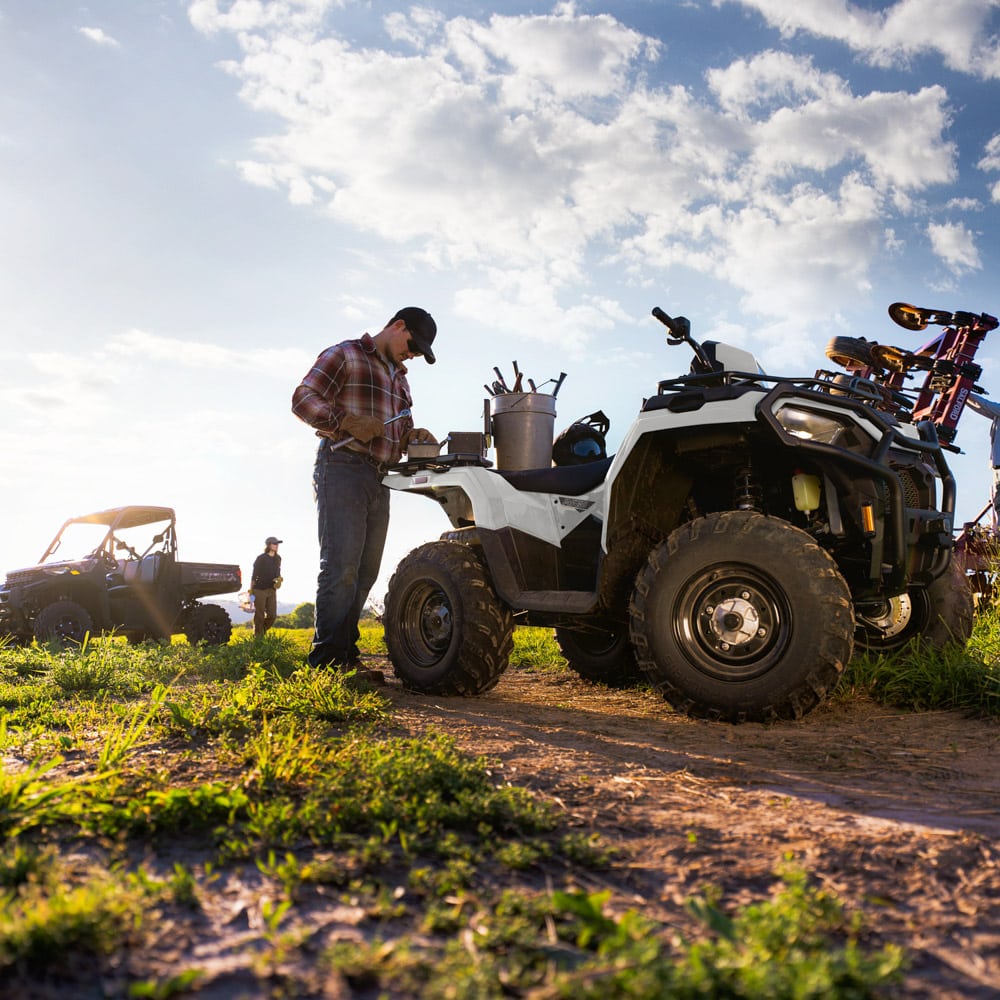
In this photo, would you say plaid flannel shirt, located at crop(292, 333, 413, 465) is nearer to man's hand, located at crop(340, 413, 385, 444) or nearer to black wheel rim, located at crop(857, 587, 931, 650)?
man's hand, located at crop(340, 413, 385, 444)

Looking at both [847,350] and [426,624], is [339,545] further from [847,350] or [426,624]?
[847,350]

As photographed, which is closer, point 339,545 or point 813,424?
point 813,424

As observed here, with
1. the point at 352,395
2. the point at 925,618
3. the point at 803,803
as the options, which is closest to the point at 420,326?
the point at 352,395

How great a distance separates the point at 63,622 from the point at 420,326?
9.73 meters

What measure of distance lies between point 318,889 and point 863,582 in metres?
3.23

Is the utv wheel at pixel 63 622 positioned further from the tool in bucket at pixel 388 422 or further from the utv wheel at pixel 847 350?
the utv wheel at pixel 847 350

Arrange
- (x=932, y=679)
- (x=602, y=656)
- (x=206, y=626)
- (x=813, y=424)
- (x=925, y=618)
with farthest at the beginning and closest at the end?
1. (x=206, y=626)
2. (x=602, y=656)
3. (x=925, y=618)
4. (x=932, y=679)
5. (x=813, y=424)

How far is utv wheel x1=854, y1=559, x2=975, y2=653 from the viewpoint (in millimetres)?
4754

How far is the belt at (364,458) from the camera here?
5.37 m

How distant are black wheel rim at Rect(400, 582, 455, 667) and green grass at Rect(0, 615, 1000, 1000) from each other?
209 centimetres

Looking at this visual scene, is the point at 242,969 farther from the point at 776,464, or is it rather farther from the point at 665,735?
the point at 776,464

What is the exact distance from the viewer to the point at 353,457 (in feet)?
17.7

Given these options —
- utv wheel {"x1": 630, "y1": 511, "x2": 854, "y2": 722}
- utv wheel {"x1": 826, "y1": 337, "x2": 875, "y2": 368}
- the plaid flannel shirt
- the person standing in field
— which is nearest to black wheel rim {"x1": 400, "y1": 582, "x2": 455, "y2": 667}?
the plaid flannel shirt

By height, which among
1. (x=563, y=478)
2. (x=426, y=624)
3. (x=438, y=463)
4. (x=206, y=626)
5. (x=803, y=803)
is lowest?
(x=206, y=626)
